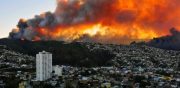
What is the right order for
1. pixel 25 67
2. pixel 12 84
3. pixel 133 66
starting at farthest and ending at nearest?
pixel 133 66 < pixel 25 67 < pixel 12 84

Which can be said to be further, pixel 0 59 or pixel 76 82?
pixel 0 59

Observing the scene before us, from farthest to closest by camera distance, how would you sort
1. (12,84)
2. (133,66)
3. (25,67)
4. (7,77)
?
(133,66) → (25,67) → (7,77) → (12,84)

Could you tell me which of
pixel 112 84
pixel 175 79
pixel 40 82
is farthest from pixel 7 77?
pixel 175 79

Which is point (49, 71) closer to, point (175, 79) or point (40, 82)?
point (40, 82)

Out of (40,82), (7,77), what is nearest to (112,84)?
(40,82)

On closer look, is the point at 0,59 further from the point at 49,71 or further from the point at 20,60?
the point at 49,71

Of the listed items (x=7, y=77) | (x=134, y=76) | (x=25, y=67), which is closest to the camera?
(x=7, y=77)
